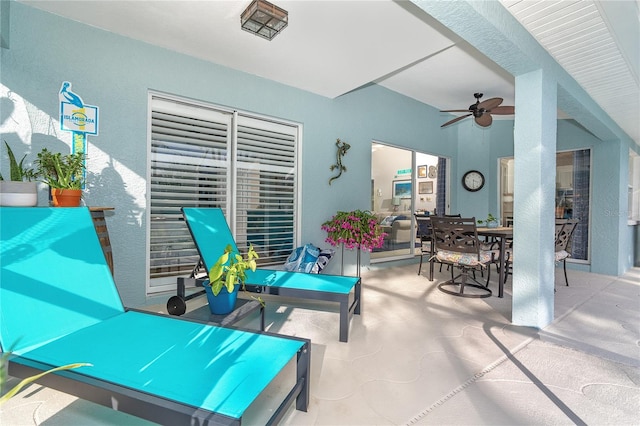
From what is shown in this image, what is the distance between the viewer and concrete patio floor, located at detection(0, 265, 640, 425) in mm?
1659

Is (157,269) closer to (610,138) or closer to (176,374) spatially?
(176,374)

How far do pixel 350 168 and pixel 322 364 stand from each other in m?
3.35

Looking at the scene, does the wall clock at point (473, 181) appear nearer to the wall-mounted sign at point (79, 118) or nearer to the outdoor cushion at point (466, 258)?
the outdoor cushion at point (466, 258)

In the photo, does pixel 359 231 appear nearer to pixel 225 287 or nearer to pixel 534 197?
pixel 534 197

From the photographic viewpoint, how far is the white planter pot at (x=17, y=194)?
213cm

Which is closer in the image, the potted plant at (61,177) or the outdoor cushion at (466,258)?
the potted plant at (61,177)

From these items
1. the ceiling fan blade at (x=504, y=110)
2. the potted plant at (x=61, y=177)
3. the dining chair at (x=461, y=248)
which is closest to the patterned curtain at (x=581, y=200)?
the ceiling fan blade at (x=504, y=110)

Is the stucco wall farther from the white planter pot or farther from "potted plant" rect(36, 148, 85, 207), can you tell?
the white planter pot

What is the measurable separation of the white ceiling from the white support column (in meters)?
0.43

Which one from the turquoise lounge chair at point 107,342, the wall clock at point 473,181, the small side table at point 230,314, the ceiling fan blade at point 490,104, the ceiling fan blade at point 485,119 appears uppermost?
the ceiling fan blade at point 490,104

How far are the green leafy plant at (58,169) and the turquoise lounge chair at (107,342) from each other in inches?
22.4

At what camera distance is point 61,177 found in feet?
8.14

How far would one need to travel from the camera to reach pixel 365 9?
2740mm

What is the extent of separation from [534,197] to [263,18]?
2712mm
